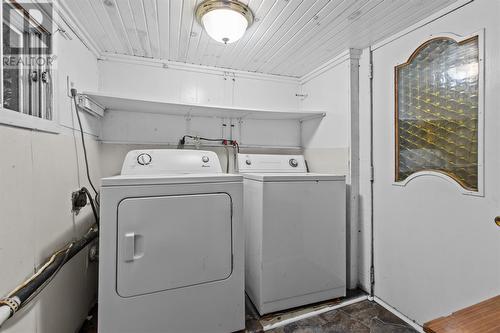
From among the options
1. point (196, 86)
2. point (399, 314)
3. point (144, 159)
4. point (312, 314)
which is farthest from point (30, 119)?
point (399, 314)

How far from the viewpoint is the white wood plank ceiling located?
59.8 inches

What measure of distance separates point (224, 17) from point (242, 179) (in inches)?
42.1

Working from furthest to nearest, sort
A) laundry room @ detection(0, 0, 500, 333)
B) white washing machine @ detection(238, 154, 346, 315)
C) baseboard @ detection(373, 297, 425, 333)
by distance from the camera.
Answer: white washing machine @ detection(238, 154, 346, 315), baseboard @ detection(373, 297, 425, 333), laundry room @ detection(0, 0, 500, 333)

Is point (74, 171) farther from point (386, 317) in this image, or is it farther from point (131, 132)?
point (386, 317)

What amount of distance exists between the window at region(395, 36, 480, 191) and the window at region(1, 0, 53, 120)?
2.37m

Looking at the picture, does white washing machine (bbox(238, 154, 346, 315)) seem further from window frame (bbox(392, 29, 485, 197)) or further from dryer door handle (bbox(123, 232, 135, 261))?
dryer door handle (bbox(123, 232, 135, 261))

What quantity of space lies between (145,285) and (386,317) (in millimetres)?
1778

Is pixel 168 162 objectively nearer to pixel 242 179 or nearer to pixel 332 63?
pixel 242 179

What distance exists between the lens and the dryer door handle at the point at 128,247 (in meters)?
1.35

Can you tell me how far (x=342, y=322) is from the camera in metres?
1.75

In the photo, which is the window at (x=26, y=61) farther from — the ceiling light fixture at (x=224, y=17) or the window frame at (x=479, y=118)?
the window frame at (x=479, y=118)

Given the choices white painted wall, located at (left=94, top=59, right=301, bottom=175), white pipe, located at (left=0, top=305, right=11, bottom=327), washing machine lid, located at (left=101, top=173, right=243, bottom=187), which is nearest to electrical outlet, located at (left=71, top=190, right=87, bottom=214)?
washing machine lid, located at (left=101, top=173, right=243, bottom=187)

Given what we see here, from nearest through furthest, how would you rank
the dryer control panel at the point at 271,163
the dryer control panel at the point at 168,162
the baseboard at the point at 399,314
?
the baseboard at the point at 399,314 < the dryer control panel at the point at 168,162 < the dryer control panel at the point at 271,163

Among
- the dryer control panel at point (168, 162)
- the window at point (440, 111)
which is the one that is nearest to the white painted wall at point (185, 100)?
the dryer control panel at point (168, 162)
